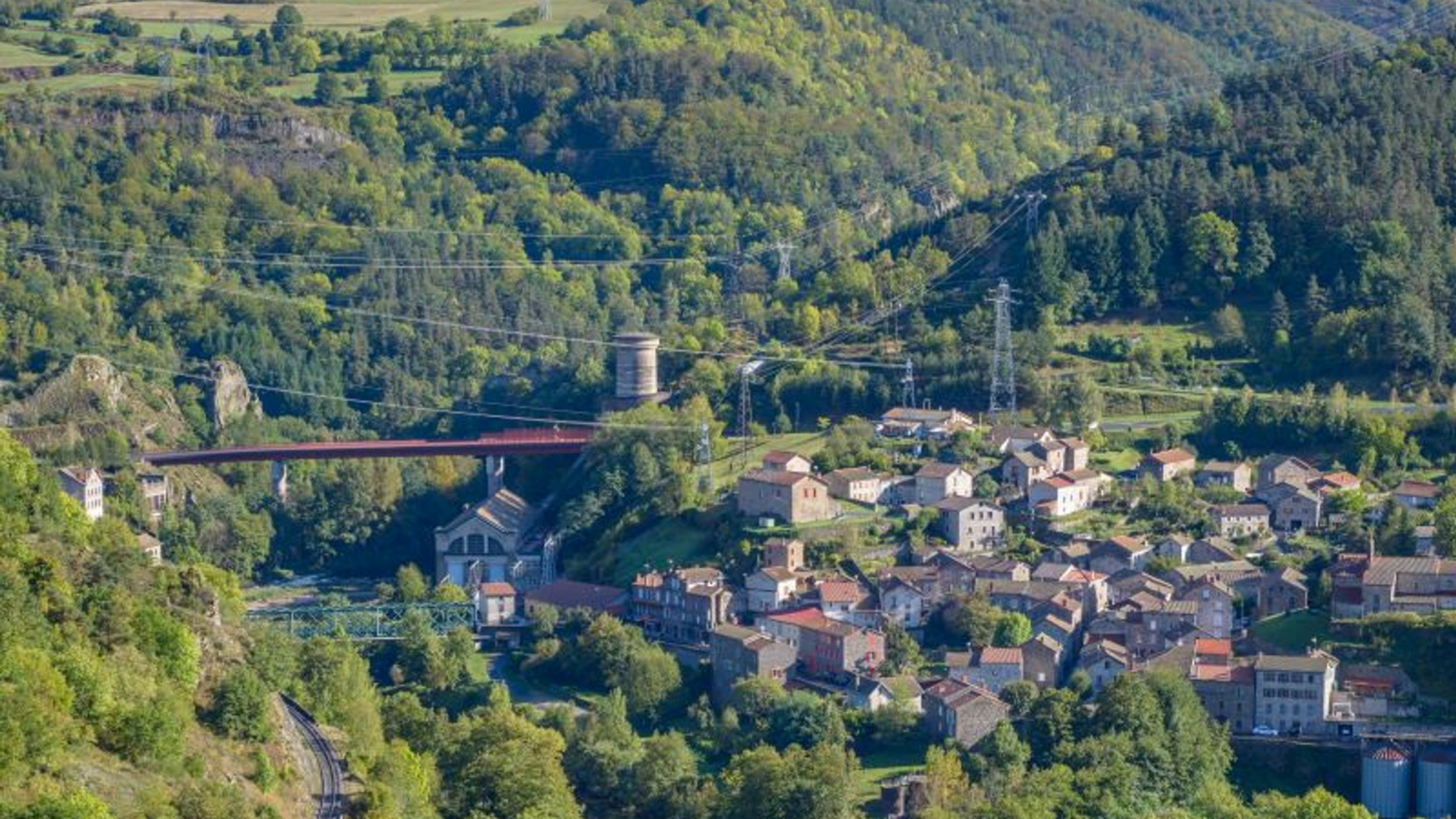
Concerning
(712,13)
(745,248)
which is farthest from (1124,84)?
(745,248)

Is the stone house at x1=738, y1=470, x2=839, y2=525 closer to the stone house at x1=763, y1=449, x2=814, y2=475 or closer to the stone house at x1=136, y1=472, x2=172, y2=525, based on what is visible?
the stone house at x1=763, y1=449, x2=814, y2=475

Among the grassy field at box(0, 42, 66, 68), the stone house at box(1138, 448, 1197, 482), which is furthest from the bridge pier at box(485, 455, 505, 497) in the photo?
the grassy field at box(0, 42, 66, 68)

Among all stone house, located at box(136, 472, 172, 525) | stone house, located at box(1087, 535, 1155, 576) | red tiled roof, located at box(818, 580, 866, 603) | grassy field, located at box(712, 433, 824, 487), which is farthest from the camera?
stone house, located at box(136, 472, 172, 525)

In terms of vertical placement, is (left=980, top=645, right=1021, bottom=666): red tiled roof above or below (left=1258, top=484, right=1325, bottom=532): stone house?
below

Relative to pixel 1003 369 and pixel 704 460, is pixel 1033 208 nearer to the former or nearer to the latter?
pixel 1003 369

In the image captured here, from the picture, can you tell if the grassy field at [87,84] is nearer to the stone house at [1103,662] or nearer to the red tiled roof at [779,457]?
the red tiled roof at [779,457]

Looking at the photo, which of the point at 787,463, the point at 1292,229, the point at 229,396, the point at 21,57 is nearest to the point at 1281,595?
the point at 787,463
